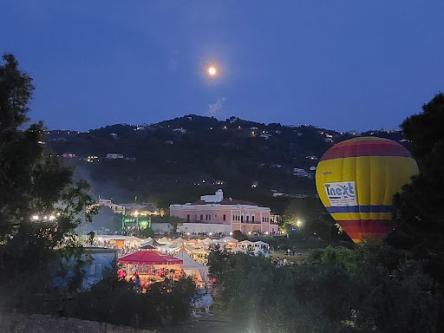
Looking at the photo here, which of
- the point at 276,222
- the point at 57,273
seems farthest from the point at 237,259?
the point at 276,222

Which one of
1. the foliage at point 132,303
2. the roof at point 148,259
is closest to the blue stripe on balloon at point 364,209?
the roof at point 148,259

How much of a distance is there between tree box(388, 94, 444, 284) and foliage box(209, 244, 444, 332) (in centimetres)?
205

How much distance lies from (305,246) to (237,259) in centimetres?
3575

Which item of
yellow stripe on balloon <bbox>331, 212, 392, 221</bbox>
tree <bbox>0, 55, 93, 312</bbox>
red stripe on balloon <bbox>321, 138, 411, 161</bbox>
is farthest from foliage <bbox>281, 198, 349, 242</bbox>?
tree <bbox>0, 55, 93, 312</bbox>

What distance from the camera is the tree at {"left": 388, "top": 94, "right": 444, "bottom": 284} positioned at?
12117 mm

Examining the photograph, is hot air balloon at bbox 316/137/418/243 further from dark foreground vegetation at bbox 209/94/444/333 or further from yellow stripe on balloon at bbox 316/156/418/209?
dark foreground vegetation at bbox 209/94/444/333

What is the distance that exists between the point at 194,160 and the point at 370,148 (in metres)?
115

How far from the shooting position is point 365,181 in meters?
27.5

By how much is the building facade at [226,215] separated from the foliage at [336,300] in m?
57.1

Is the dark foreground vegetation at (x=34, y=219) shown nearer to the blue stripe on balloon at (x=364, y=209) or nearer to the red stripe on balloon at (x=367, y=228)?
the red stripe on balloon at (x=367, y=228)

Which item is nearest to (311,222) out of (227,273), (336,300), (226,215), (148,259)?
(226,215)

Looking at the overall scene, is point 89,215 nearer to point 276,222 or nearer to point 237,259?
point 237,259

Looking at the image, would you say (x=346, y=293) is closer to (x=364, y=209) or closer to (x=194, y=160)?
(x=364, y=209)

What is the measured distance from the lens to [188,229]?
66688 mm
